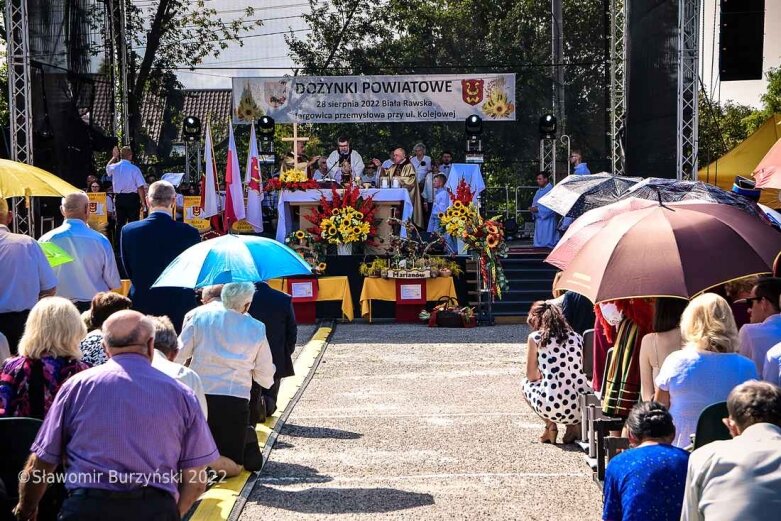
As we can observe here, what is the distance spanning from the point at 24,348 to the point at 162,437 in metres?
1.25

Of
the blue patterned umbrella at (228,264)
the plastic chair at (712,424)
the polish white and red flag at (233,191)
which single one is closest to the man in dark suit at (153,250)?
the blue patterned umbrella at (228,264)

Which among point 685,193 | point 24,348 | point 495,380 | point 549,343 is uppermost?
point 685,193

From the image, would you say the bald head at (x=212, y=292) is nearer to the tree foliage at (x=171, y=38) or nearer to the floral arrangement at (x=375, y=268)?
the floral arrangement at (x=375, y=268)

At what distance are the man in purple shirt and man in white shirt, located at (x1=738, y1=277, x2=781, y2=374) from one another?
3149 millimetres

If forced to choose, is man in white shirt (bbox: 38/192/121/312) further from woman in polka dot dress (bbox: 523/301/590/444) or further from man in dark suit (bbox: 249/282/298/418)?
woman in polka dot dress (bbox: 523/301/590/444)

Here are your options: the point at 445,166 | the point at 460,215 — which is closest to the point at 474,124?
the point at 445,166

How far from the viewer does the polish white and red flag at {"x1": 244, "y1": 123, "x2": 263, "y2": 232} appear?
21609 mm

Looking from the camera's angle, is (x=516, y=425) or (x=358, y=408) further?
(x=358, y=408)

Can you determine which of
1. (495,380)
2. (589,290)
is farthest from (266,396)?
(589,290)

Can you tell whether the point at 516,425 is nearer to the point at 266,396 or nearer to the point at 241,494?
the point at 266,396

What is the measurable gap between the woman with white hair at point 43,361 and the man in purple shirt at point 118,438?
828 millimetres

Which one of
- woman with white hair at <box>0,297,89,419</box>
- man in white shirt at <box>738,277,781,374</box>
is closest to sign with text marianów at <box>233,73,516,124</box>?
man in white shirt at <box>738,277,781,374</box>

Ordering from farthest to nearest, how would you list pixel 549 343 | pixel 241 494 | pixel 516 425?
pixel 516 425
pixel 549 343
pixel 241 494

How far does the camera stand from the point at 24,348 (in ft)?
18.4
